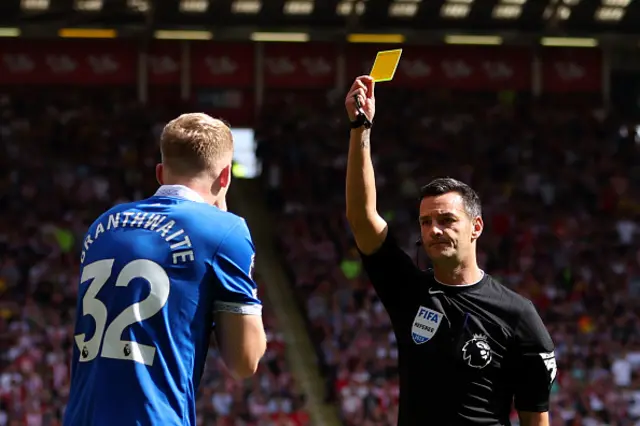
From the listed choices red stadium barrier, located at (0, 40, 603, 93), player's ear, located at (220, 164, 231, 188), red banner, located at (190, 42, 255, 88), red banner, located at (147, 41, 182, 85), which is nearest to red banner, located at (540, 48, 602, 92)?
red stadium barrier, located at (0, 40, 603, 93)

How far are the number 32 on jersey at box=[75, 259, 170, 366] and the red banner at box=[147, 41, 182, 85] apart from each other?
64.3 ft

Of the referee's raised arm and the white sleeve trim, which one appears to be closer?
the white sleeve trim

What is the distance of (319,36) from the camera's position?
72.3ft

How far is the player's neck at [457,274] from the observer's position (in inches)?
187

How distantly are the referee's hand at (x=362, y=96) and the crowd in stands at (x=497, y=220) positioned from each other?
11786 millimetres

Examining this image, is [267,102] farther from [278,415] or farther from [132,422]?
[132,422]

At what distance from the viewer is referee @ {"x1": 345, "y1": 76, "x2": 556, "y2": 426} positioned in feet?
14.9

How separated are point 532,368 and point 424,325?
0.45 metres

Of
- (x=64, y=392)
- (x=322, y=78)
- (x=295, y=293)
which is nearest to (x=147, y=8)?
(x=322, y=78)

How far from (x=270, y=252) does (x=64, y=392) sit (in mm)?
5610

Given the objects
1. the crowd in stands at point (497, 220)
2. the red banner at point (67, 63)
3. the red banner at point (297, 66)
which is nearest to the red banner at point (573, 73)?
the crowd in stands at point (497, 220)

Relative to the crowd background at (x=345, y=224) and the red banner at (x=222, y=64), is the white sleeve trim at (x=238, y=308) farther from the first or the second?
the red banner at (x=222, y=64)

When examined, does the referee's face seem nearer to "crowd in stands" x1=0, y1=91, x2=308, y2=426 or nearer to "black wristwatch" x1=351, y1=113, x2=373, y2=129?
"black wristwatch" x1=351, y1=113, x2=373, y2=129

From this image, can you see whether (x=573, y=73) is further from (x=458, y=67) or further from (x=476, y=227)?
(x=476, y=227)
